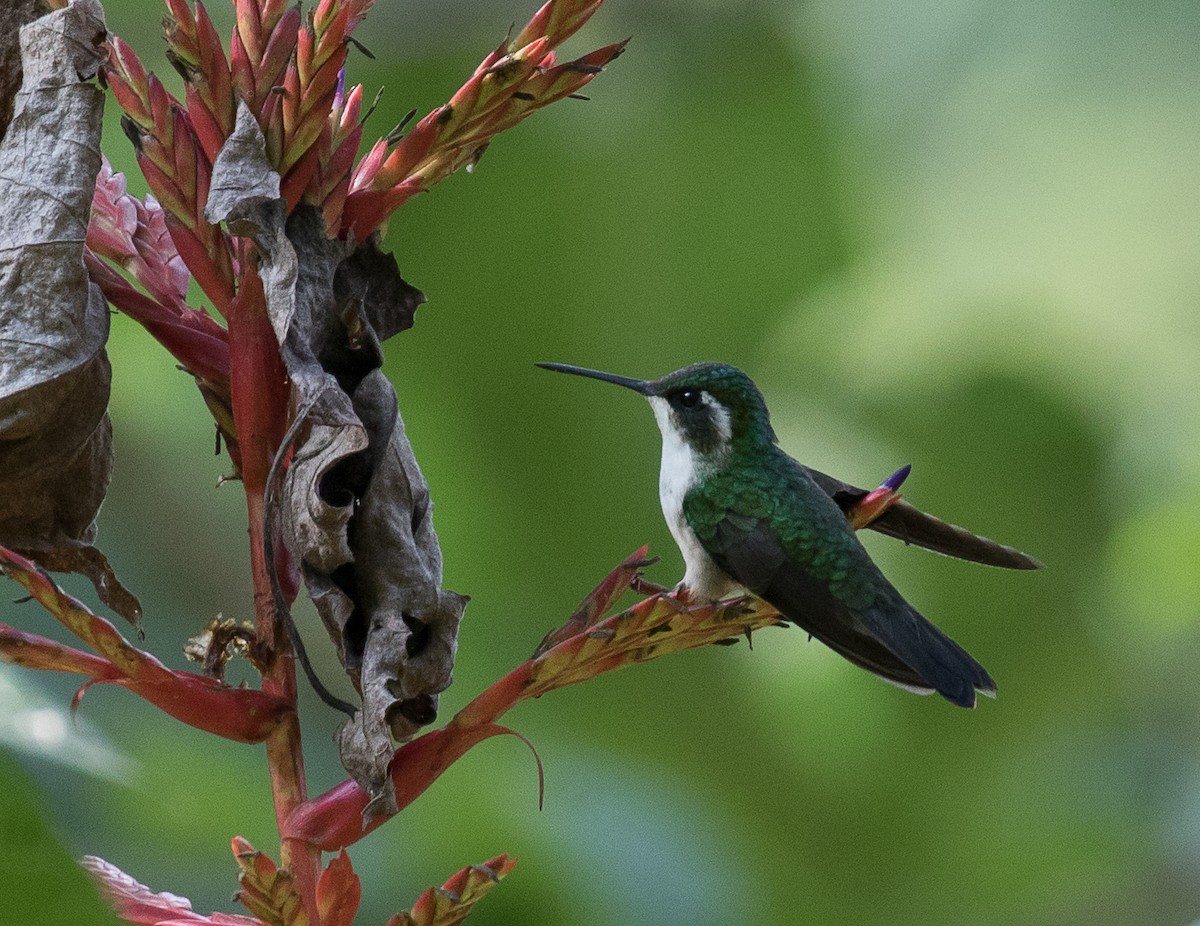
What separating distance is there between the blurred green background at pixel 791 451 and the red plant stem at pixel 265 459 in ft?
4.11

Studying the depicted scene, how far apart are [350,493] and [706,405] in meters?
1.04

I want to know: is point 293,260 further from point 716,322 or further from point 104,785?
point 716,322

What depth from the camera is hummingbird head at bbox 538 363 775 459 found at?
187cm

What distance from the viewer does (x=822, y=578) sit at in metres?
1.72

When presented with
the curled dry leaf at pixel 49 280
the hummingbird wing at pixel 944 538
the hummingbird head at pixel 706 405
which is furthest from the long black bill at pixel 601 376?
the curled dry leaf at pixel 49 280

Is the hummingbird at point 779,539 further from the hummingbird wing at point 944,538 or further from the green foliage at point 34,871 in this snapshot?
the green foliage at point 34,871

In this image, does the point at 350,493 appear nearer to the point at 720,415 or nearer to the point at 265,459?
the point at 265,459

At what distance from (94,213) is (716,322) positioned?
63.9 inches

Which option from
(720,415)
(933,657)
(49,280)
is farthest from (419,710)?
(720,415)

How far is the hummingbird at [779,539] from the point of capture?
145 cm

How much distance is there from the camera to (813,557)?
1758mm

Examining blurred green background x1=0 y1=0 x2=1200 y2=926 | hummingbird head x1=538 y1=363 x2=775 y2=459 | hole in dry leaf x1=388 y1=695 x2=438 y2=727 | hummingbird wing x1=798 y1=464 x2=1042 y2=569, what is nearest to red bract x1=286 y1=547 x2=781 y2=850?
hole in dry leaf x1=388 y1=695 x2=438 y2=727

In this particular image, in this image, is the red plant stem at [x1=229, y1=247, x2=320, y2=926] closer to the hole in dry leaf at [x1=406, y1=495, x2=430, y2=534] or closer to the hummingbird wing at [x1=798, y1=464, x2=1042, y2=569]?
the hole in dry leaf at [x1=406, y1=495, x2=430, y2=534]

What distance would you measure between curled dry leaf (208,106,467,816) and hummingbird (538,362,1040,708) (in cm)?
54
